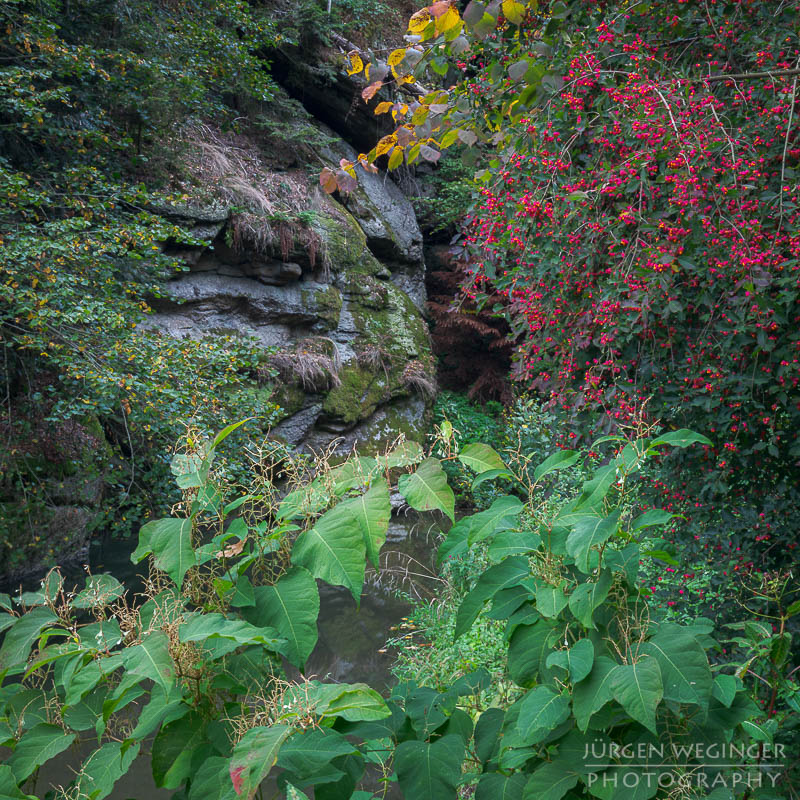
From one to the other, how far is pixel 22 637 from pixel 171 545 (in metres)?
0.27

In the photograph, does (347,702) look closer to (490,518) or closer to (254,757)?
(254,757)

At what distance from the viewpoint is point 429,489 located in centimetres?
88

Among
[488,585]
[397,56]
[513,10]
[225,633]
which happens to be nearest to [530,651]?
[488,585]

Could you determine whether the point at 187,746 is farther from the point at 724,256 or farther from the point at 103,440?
the point at 103,440

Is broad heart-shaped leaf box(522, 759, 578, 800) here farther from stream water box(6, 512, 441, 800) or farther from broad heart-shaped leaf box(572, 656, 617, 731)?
stream water box(6, 512, 441, 800)

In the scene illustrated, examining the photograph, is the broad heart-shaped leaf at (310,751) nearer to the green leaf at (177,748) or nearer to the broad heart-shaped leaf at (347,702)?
the broad heart-shaped leaf at (347,702)

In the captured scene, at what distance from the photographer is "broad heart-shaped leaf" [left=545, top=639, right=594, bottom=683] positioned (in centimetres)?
74

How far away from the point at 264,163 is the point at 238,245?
2.17 meters

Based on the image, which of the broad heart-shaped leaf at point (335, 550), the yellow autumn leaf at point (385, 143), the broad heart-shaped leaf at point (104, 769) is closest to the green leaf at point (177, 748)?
the broad heart-shaped leaf at point (104, 769)

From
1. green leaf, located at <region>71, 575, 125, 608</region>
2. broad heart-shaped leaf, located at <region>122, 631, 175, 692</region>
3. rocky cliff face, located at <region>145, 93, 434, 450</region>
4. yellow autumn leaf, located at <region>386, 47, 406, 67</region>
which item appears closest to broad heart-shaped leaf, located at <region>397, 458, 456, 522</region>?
broad heart-shaped leaf, located at <region>122, 631, 175, 692</region>

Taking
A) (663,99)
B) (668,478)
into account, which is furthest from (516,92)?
(668,478)

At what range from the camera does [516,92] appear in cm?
222

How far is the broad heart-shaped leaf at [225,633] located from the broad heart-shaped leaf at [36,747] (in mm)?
263

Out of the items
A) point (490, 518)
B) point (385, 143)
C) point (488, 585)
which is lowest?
point (488, 585)
